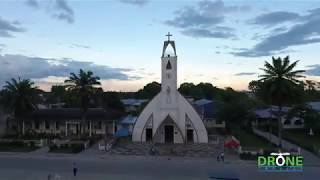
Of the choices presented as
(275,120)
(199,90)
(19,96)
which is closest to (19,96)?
(19,96)

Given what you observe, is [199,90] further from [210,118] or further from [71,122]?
[71,122]

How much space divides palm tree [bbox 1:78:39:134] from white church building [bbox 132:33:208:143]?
16002 mm

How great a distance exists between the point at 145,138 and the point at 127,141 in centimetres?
242

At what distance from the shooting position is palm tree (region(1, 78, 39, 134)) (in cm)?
6400

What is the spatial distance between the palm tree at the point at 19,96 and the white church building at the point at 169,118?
16002mm

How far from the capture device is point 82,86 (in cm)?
6222

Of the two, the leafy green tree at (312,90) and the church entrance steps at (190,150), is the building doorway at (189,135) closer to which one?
the church entrance steps at (190,150)

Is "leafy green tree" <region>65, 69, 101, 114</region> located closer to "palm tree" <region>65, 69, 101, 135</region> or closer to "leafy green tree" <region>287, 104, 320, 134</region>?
"palm tree" <region>65, 69, 101, 135</region>

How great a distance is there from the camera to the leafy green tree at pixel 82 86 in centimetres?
6175

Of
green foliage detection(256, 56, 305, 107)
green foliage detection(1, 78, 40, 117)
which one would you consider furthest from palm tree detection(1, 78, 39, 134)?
green foliage detection(256, 56, 305, 107)

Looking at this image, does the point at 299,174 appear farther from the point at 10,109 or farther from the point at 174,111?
the point at 10,109

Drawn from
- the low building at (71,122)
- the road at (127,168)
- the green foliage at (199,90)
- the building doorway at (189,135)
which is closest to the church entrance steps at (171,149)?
the road at (127,168)

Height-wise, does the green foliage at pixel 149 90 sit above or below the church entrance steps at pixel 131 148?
above

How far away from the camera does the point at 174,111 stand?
59.7m
